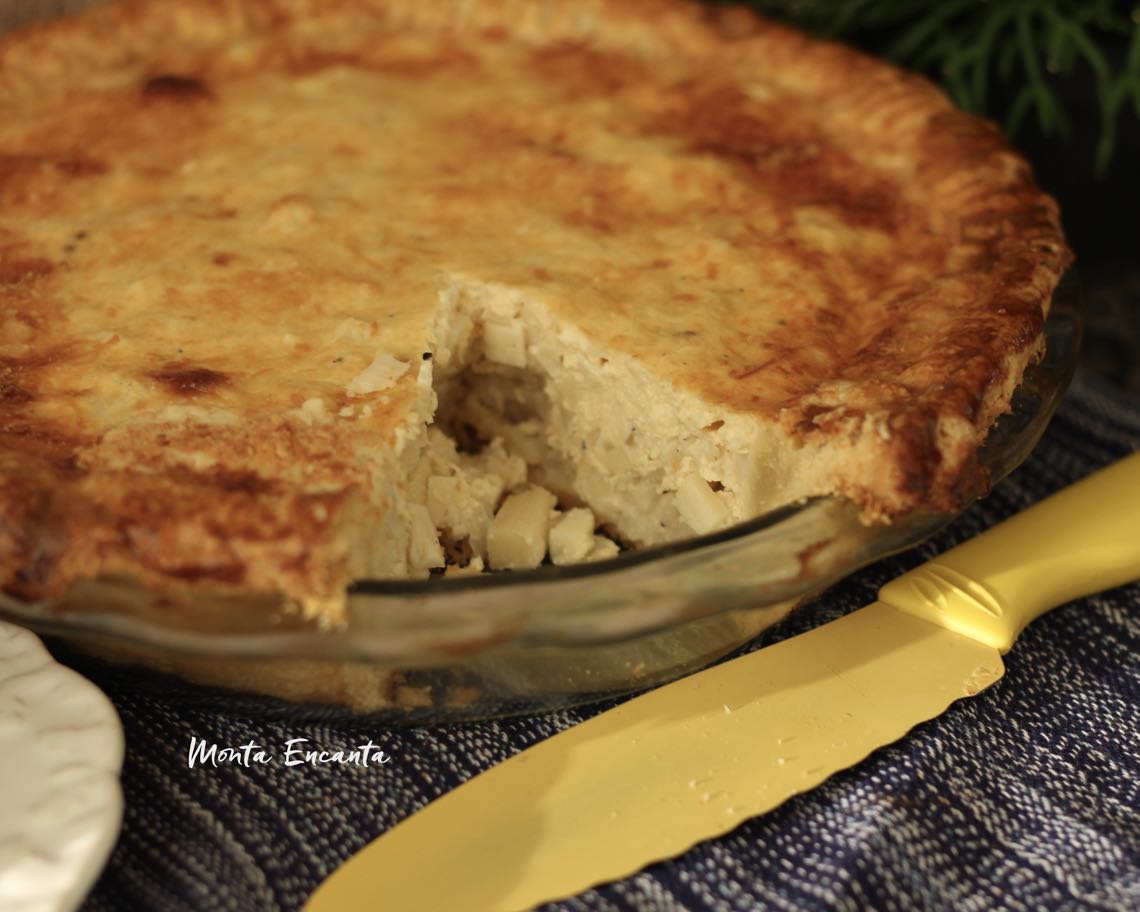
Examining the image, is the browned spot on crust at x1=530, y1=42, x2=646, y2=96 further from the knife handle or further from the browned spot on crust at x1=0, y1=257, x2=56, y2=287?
the knife handle

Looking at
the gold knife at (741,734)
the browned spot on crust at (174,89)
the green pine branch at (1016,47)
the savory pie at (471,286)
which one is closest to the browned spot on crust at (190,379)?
the savory pie at (471,286)

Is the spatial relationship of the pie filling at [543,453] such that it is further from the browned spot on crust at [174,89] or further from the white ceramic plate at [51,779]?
the browned spot on crust at [174,89]

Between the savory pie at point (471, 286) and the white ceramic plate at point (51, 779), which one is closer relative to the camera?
the white ceramic plate at point (51, 779)

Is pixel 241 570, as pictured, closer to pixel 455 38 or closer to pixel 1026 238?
pixel 1026 238

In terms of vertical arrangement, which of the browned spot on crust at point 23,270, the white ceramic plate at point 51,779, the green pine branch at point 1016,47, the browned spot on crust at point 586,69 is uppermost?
the green pine branch at point 1016,47

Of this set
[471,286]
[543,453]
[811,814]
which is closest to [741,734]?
[811,814]

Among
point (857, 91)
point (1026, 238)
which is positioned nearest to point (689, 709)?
point (1026, 238)

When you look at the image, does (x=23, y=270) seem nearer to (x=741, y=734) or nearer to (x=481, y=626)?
(x=481, y=626)

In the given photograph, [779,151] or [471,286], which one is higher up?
[779,151]
